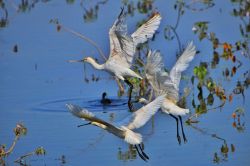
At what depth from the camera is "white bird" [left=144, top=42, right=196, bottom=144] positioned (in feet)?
34.7

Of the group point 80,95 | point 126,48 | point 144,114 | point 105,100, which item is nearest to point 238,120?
point 126,48

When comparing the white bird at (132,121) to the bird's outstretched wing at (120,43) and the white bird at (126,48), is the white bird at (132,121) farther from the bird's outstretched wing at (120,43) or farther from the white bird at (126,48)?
the white bird at (126,48)

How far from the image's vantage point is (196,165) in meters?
10.1

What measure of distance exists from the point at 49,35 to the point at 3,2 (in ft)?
8.99

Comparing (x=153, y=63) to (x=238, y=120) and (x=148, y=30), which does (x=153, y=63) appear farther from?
(x=238, y=120)

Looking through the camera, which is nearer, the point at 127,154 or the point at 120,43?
the point at 127,154

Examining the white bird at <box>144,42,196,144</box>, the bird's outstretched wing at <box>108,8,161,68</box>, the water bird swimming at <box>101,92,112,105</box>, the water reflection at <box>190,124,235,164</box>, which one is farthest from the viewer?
the water bird swimming at <box>101,92,112,105</box>

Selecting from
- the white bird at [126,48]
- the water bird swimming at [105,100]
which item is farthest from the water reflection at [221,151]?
the water bird swimming at [105,100]

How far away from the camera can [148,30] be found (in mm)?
12211

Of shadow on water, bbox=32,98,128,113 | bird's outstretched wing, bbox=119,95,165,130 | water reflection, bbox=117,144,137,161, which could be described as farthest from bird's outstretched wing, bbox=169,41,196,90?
shadow on water, bbox=32,98,128,113

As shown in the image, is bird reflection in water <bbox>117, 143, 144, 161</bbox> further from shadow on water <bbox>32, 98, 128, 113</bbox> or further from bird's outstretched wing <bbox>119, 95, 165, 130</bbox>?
shadow on water <bbox>32, 98, 128, 113</bbox>

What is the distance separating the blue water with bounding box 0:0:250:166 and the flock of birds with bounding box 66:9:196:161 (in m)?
Answer: 0.30

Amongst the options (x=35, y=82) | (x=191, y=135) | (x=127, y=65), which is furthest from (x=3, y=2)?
(x=191, y=135)

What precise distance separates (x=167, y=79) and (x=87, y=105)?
2.43m
